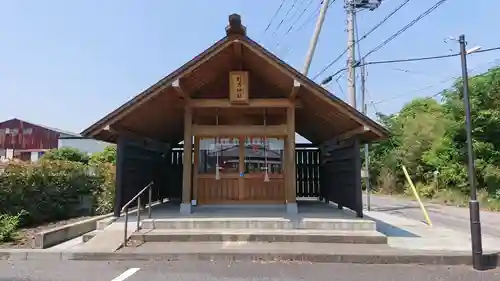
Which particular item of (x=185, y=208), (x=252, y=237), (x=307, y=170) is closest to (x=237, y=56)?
(x=185, y=208)

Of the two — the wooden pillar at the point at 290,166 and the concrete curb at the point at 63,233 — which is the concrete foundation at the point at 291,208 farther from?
the concrete curb at the point at 63,233

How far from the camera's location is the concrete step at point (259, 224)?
820 cm

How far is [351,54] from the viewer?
53.1ft

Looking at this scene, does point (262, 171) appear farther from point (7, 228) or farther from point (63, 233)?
point (7, 228)

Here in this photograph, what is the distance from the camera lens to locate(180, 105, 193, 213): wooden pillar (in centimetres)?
962

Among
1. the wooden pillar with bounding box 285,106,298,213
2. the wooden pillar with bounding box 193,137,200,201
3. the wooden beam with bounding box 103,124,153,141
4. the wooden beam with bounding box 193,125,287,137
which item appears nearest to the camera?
the wooden beam with bounding box 103,124,153,141

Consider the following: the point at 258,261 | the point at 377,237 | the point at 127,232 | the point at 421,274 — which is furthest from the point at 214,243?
the point at 421,274

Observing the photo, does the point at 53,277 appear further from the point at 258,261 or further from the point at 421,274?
the point at 421,274

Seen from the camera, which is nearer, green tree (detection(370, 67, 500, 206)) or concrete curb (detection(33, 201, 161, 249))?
concrete curb (detection(33, 201, 161, 249))

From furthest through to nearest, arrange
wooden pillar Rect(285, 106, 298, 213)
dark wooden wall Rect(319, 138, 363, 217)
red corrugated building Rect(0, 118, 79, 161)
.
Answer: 1. red corrugated building Rect(0, 118, 79, 161)
2. wooden pillar Rect(285, 106, 298, 213)
3. dark wooden wall Rect(319, 138, 363, 217)

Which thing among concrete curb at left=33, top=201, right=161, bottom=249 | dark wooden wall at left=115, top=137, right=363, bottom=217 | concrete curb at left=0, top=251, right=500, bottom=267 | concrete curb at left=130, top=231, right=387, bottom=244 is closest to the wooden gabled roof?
dark wooden wall at left=115, top=137, right=363, bottom=217

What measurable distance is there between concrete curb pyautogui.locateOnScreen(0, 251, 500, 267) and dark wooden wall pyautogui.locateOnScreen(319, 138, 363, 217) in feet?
9.03

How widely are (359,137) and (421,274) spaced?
168 inches

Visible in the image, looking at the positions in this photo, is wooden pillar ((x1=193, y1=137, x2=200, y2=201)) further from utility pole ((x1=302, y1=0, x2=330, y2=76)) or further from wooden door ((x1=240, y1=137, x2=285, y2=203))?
utility pole ((x1=302, y1=0, x2=330, y2=76))
